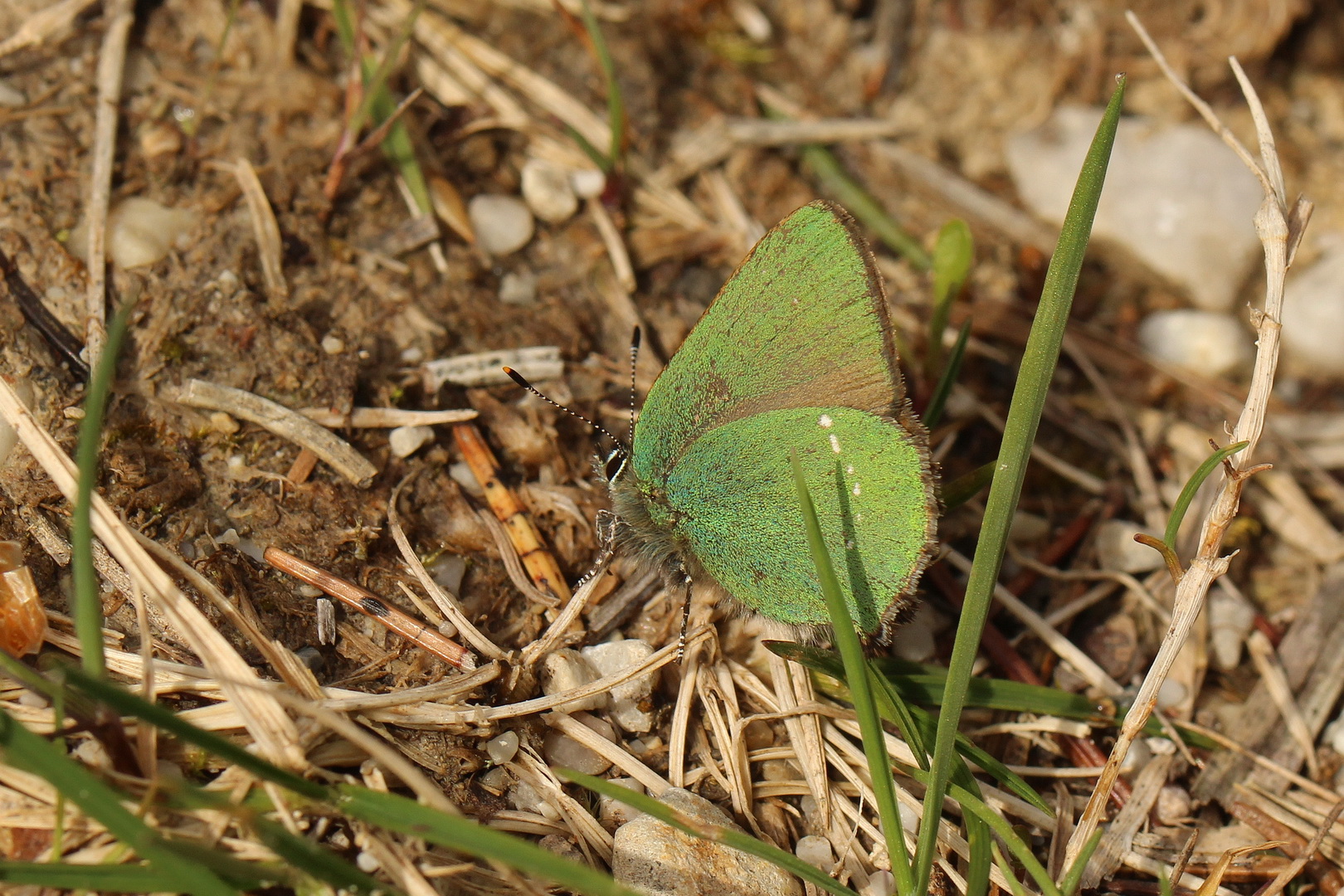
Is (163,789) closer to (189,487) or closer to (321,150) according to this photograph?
(189,487)

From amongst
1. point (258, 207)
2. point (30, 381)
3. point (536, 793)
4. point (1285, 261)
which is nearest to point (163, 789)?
point (536, 793)

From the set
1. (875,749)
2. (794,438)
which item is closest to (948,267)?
(794,438)

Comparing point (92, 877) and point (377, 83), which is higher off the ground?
point (377, 83)

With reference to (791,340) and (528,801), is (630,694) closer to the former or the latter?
(528,801)

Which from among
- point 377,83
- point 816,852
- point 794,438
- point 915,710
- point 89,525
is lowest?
point 816,852

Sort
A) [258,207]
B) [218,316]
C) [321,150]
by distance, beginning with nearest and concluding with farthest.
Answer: [218,316]
[258,207]
[321,150]

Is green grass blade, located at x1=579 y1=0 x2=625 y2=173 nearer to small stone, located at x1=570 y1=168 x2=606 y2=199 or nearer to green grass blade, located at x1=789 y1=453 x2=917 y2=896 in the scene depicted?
small stone, located at x1=570 y1=168 x2=606 y2=199

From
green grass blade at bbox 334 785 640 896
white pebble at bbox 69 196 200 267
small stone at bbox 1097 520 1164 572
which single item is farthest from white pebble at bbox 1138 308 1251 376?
white pebble at bbox 69 196 200 267
